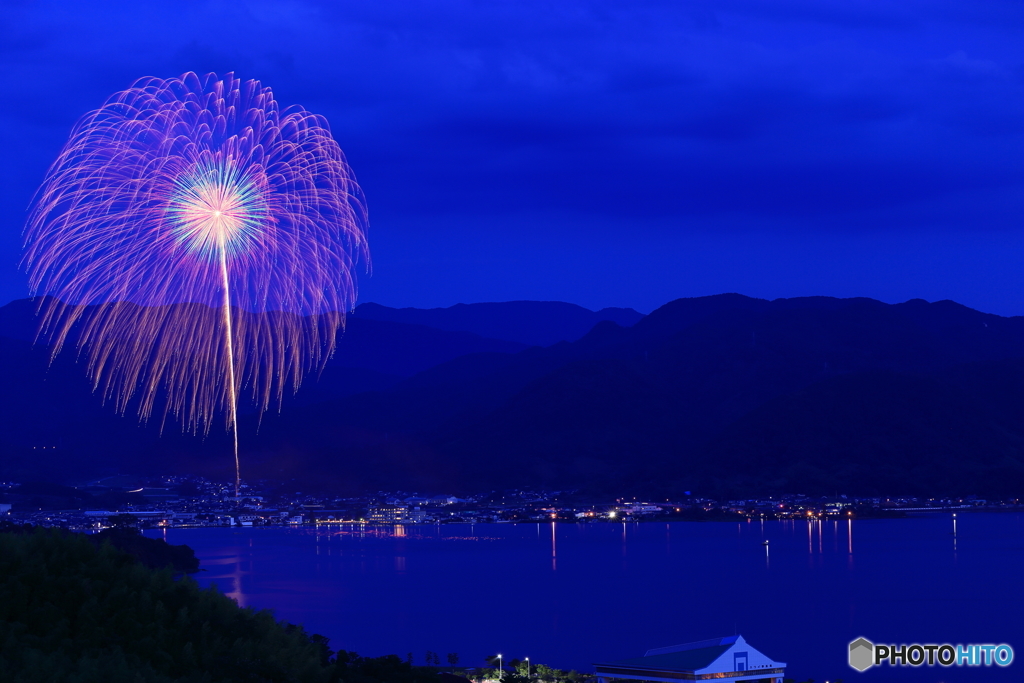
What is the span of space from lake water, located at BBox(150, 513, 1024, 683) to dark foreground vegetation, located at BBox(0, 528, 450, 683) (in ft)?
96.1

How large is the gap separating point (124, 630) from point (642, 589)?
2691 inches

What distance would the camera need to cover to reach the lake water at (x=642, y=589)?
63094 millimetres

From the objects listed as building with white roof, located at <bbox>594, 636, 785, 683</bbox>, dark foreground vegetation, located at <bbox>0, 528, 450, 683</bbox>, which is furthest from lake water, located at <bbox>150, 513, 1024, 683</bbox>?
dark foreground vegetation, located at <bbox>0, 528, 450, 683</bbox>

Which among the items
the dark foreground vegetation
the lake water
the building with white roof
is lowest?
the lake water

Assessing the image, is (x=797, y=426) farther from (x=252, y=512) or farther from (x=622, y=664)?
(x=622, y=664)

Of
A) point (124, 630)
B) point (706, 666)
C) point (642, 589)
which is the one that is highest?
point (124, 630)

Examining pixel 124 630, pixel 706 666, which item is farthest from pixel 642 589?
pixel 124 630

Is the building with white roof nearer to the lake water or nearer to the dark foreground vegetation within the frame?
the dark foreground vegetation

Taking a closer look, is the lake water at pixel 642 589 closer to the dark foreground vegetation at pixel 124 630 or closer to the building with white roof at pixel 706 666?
the building with white roof at pixel 706 666

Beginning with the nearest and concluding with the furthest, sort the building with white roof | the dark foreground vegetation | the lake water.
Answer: the dark foreground vegetation
the building with white roof
the lake water

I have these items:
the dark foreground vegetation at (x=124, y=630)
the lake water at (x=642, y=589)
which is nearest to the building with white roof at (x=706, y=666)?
the dark foreground vegetation at (x=124, y=630)

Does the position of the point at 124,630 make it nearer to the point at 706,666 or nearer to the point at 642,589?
the point at 706,666

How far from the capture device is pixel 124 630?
76.5 ft

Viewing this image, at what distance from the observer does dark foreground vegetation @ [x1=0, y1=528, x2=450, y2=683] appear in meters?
20.8
